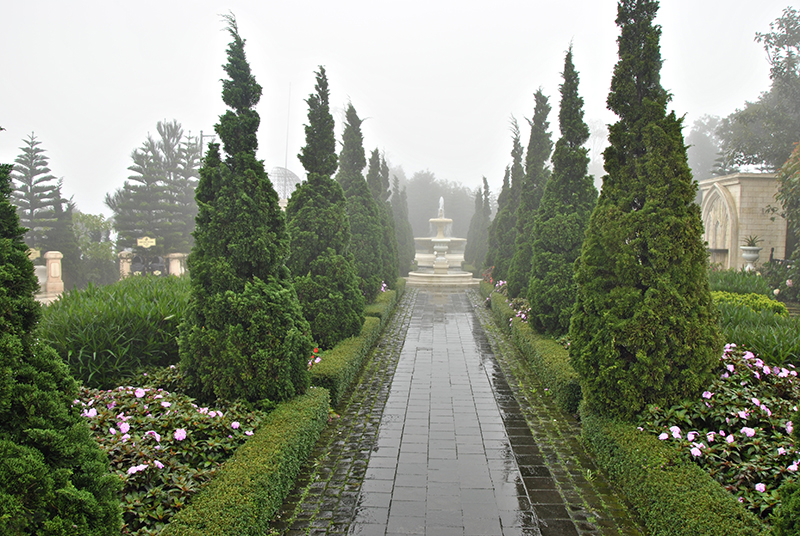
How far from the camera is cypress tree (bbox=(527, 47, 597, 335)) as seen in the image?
7.68 m

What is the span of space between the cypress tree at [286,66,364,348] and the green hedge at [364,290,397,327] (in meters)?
1.78

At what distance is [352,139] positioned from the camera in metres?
13.7

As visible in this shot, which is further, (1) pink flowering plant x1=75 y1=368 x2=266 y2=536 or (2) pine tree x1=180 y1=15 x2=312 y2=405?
(2) pine tree x1=180 y1=15 x2=312 y2=405

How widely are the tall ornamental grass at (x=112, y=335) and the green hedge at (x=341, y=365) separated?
174 centimetres

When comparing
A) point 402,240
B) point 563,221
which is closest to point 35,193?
point 402,240

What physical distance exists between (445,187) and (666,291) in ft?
142

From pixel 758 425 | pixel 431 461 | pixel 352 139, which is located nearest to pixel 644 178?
pixel 758 425

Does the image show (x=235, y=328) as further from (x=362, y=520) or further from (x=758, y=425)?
(x=758, y=425)

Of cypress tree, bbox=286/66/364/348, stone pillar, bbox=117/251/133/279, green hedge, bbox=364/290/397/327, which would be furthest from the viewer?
stone pillar, bbox=117/251/133/279

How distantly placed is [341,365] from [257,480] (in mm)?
2825

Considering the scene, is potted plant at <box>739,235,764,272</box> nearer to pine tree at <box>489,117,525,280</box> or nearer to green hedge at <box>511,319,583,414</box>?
pine tree at <box>489,117,525,280</box>

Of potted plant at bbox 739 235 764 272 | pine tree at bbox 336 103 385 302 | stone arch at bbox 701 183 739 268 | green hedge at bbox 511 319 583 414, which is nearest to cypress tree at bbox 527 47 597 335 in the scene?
green hedge at bbox 511 319 583 414

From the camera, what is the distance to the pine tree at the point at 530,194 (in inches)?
420

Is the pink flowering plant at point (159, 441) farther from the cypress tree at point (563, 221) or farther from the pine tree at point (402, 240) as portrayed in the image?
the pine tree at point (402, 240)
